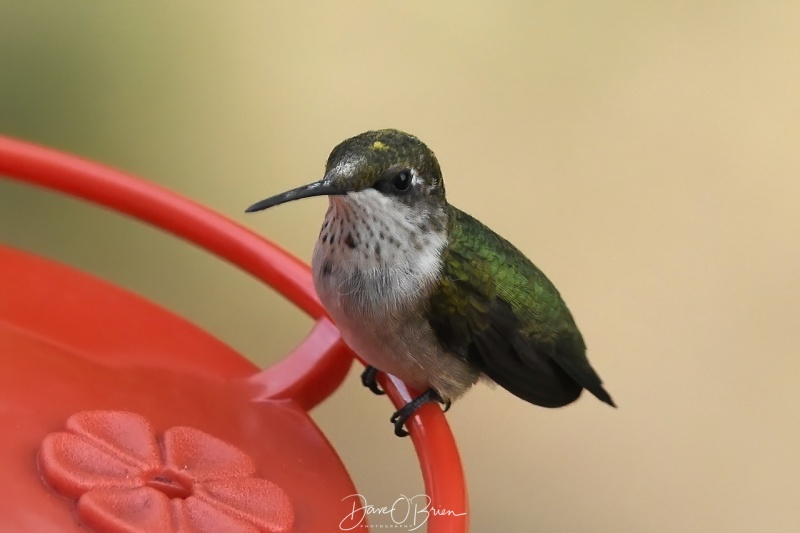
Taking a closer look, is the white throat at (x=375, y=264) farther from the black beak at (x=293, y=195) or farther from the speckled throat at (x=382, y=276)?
the black beak at (x=293, y=195)

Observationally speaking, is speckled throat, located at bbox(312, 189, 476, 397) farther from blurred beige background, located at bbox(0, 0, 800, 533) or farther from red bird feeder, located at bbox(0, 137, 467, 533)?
blurred beige background, located at bbox(0, 0, 800, 533)

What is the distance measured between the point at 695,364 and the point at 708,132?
0.71 m

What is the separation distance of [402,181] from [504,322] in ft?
1.14

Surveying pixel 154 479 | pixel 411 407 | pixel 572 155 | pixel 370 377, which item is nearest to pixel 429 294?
pixel 411 407

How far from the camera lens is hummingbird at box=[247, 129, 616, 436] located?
52.4 inches

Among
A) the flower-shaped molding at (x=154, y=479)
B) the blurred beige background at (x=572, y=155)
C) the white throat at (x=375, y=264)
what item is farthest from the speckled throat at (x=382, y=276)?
the blurred beige background at (x=572, y=155)

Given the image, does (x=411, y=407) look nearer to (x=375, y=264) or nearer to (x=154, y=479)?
(x=375, y=264)

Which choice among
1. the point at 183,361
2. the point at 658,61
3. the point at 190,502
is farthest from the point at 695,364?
the point at 190,502

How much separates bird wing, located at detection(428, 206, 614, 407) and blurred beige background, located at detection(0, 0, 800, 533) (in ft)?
3.86

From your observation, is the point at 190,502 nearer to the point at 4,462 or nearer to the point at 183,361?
the point at 4,462

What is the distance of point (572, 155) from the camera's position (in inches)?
107

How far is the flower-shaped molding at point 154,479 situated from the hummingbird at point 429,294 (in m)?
0.34

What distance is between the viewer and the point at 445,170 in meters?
2.79

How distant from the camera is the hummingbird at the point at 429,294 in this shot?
133 cm
